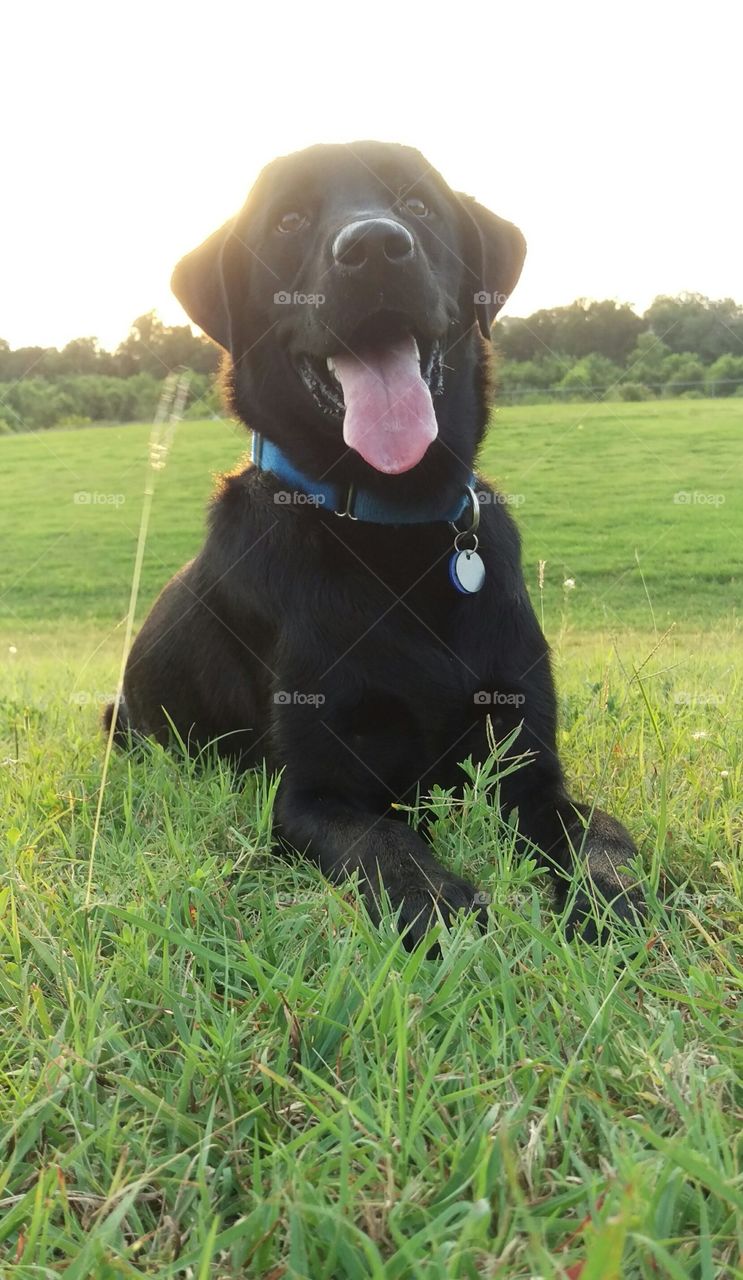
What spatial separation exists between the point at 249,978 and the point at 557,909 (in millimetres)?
745

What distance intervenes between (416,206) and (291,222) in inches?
15.3

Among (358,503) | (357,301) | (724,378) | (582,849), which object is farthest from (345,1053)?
(724,378)

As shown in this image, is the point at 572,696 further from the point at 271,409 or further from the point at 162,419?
the point at 162,419

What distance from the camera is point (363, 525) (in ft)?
9.24

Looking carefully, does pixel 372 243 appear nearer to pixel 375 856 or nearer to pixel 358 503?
pixel 358 503

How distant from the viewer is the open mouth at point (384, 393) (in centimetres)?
268

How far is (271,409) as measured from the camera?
119 inches

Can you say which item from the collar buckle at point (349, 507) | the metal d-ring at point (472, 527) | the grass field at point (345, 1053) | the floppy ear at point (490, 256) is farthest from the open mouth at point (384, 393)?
the grass field at point (345, 1053)

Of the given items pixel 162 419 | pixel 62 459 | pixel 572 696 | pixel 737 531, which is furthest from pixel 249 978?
pixel 62 459

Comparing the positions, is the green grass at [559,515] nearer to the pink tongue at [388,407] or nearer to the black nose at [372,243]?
the pink tongue at [388,407]

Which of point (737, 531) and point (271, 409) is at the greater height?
point (271, 409)

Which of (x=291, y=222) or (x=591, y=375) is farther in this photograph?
(x=591, y=375)

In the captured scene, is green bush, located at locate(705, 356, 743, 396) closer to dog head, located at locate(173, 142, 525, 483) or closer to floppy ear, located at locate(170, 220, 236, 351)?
dog head, located at locate(173, 142, 525, 483)

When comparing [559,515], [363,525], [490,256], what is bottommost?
[559,515]
